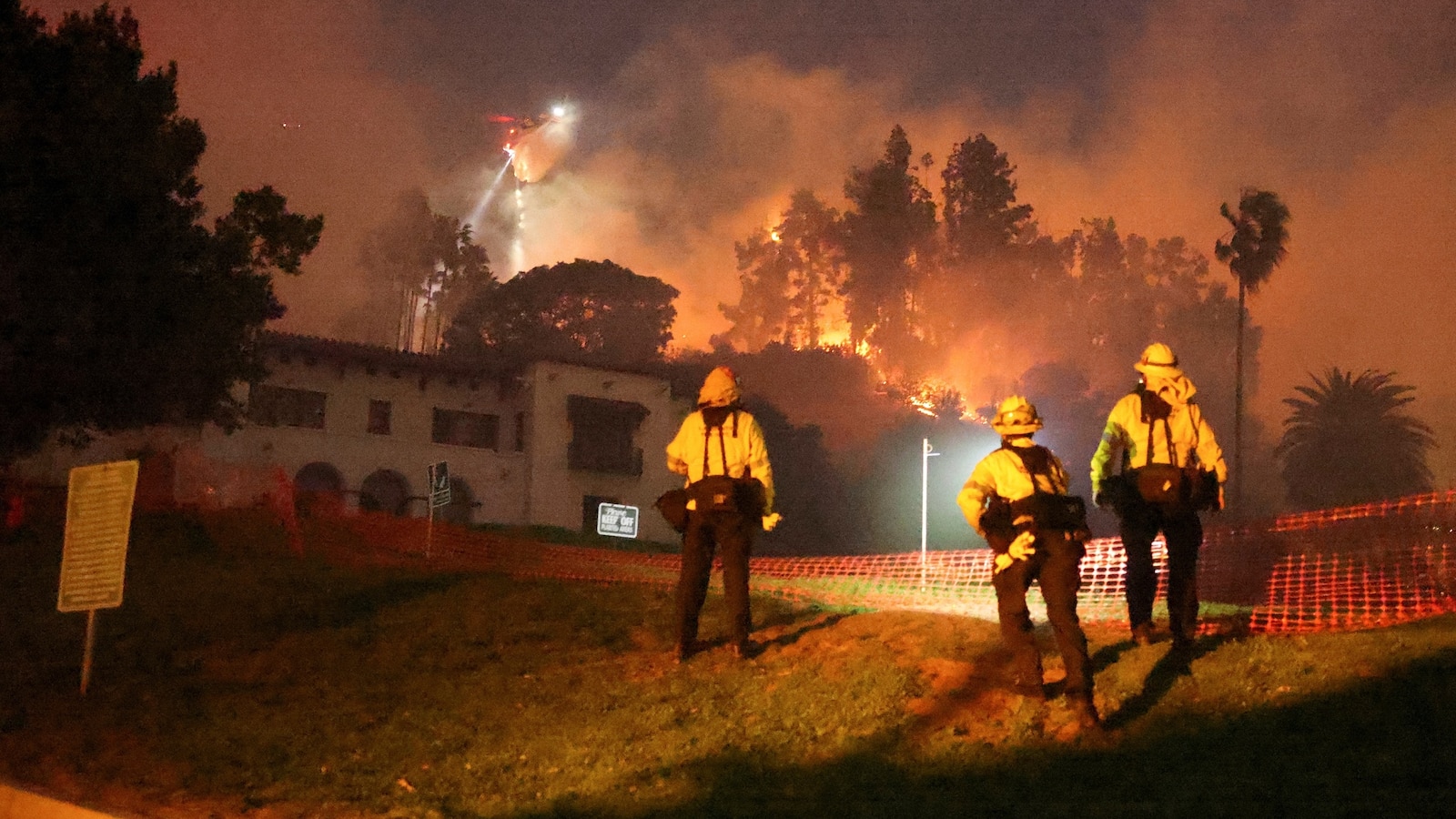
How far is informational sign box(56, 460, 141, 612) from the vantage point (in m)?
8.96

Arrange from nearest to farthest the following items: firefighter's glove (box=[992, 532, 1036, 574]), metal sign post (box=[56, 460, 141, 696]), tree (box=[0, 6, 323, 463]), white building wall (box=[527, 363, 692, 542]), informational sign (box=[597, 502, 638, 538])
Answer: firefighter's glove (box=[992, 532, 1036, 574])
metal sign post (box=[56, 460, 141, 696])
tree (box=[0, 6, 323, 463])
informational sign (box=[597, 502, 638, 538])
white building wall (box=[527, 363, 692, 542])

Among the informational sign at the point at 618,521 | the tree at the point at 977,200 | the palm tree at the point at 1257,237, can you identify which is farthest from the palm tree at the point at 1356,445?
the informational sign at the point at 618,521

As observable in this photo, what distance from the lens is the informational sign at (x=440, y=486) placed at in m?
17.2

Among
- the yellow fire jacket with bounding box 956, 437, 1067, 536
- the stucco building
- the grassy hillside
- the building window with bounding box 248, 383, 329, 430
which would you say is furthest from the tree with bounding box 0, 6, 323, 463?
the building window with bounding box 248, 383, 329, 430

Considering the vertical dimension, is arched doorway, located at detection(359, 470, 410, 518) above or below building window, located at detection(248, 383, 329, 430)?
below

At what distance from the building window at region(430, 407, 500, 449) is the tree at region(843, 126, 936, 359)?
101ft

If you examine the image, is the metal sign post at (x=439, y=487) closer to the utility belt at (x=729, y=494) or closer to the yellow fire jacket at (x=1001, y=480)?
the utility belt at (x=729, y=494)

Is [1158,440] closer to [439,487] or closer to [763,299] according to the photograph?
[439,487]

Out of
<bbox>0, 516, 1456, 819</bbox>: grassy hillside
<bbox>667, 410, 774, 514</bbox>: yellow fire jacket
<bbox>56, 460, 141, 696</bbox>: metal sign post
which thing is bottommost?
<bbox>0, 516, 1456, 819</bbox>: grassy hillside

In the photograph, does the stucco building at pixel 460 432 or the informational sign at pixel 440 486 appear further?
the stucco building at pixel 460 432

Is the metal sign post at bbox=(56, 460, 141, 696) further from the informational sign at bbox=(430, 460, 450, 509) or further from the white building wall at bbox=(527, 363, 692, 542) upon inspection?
the white building wall at bbox=(527, 363, 692, 542)

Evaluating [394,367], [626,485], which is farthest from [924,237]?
[394,367]

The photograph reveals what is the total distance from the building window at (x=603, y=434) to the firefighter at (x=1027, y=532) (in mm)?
39000

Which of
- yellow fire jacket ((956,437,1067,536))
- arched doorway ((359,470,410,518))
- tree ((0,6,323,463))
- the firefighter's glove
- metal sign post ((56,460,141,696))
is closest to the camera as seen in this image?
the firefighter's glove
